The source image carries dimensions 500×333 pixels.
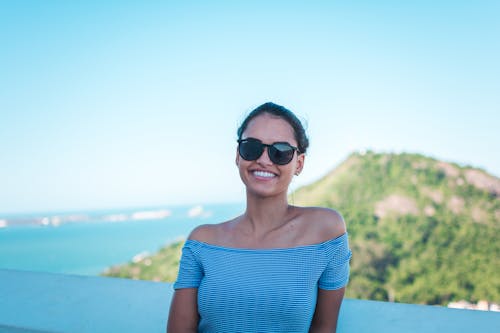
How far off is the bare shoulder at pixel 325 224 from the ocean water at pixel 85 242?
43.5 m

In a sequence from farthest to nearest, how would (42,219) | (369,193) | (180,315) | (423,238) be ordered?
(42,219) → (369,193) → (423,238) → (180,315)

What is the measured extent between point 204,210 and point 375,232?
319 feet

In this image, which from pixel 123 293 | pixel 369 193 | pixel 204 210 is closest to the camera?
pixel 123 293

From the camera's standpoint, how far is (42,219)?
108m

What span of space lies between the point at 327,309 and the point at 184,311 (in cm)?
50

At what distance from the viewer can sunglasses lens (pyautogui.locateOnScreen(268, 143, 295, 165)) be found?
169 cm

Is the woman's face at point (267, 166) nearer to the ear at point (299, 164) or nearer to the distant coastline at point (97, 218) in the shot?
the ear at point (299, 164)

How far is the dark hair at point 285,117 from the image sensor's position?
175 centimetres

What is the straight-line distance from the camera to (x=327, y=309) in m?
1.61

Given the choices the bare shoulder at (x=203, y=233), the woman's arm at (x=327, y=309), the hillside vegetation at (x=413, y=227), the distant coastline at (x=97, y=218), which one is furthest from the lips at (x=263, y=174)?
the distant coastline at (x=97, y=218)

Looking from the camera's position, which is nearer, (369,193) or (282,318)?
(282,318)

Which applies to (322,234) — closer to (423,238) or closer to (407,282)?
(407,282)

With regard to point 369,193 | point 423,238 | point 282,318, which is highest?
point 282,318

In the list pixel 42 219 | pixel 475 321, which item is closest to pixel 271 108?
pixel 475 321
